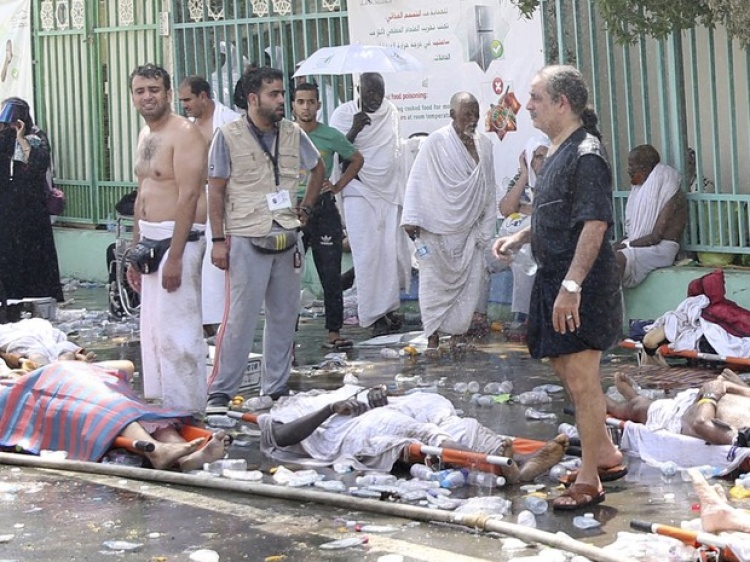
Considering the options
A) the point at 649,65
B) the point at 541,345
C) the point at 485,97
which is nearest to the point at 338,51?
the point at 485,97

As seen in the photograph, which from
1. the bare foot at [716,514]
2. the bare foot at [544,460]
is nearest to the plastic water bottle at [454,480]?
the bare foot at [544,460]

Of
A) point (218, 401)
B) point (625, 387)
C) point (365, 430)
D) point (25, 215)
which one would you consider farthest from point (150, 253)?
point (25, 215)

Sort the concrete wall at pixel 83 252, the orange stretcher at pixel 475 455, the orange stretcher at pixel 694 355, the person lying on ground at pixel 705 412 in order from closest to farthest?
the orange stretcher at pixel 475 455 < the person lying on ground at pixel 705 412 < the orange stretcher at pixel 694 355 < the concrete wall at pixel 83 252

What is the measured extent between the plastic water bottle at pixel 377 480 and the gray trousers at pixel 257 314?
2.37m

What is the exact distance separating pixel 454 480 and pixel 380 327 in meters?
5.58

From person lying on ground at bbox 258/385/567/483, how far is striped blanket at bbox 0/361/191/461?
57 cm

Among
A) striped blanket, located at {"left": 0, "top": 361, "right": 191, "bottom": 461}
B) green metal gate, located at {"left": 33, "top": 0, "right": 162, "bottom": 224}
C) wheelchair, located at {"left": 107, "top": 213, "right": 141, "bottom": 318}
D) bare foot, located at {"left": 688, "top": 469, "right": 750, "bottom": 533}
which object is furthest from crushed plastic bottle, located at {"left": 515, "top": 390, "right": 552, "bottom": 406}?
green metal gate, located at {"left": 33, "top": 0, "right": 162, "bottom": 224}

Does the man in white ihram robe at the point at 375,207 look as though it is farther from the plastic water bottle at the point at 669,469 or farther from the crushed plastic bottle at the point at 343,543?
the crushed plastic bottle at the point at 343,543

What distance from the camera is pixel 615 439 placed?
7418 millimetres

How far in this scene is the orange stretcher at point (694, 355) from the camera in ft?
30.8

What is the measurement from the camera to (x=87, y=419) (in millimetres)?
7531

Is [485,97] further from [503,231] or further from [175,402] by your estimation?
[175,402]

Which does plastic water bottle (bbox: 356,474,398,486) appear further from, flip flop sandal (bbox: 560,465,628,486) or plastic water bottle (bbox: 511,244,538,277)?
plastic water bottle (bbox: 511,244,538,277)

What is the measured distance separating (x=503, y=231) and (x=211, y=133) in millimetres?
2675
